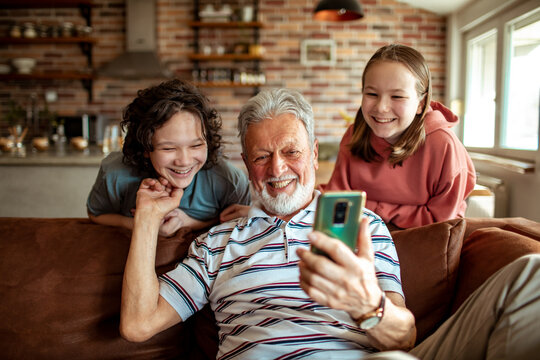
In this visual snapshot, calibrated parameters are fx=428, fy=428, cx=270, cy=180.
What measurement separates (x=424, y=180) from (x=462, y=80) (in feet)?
12.9

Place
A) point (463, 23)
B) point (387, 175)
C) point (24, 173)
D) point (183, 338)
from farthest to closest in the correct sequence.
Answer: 1. point (463, 23)
2. point (24, 173)
3. point (387, 175)
4. point (183, 338)

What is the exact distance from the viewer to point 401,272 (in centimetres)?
132

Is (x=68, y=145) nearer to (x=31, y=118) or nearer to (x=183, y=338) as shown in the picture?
(x=31, y=118)

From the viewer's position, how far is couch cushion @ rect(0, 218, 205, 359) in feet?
4.47

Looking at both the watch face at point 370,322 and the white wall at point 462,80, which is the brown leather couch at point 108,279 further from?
the white wall at point 462,80

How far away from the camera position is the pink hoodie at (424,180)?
170 centimetres

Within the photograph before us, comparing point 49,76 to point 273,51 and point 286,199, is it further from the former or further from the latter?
point 286,199

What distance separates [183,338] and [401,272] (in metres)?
0.76

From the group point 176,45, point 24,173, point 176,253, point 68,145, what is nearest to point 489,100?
point 176,45

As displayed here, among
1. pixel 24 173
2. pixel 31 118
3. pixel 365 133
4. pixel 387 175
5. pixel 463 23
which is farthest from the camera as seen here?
pixel 31 118

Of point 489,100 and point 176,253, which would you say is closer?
point 176,253

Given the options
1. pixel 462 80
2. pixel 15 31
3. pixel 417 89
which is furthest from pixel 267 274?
pixel 15 31

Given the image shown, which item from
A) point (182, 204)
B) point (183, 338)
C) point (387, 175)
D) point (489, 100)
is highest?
point (489, 100)

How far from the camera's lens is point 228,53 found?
213 inches
